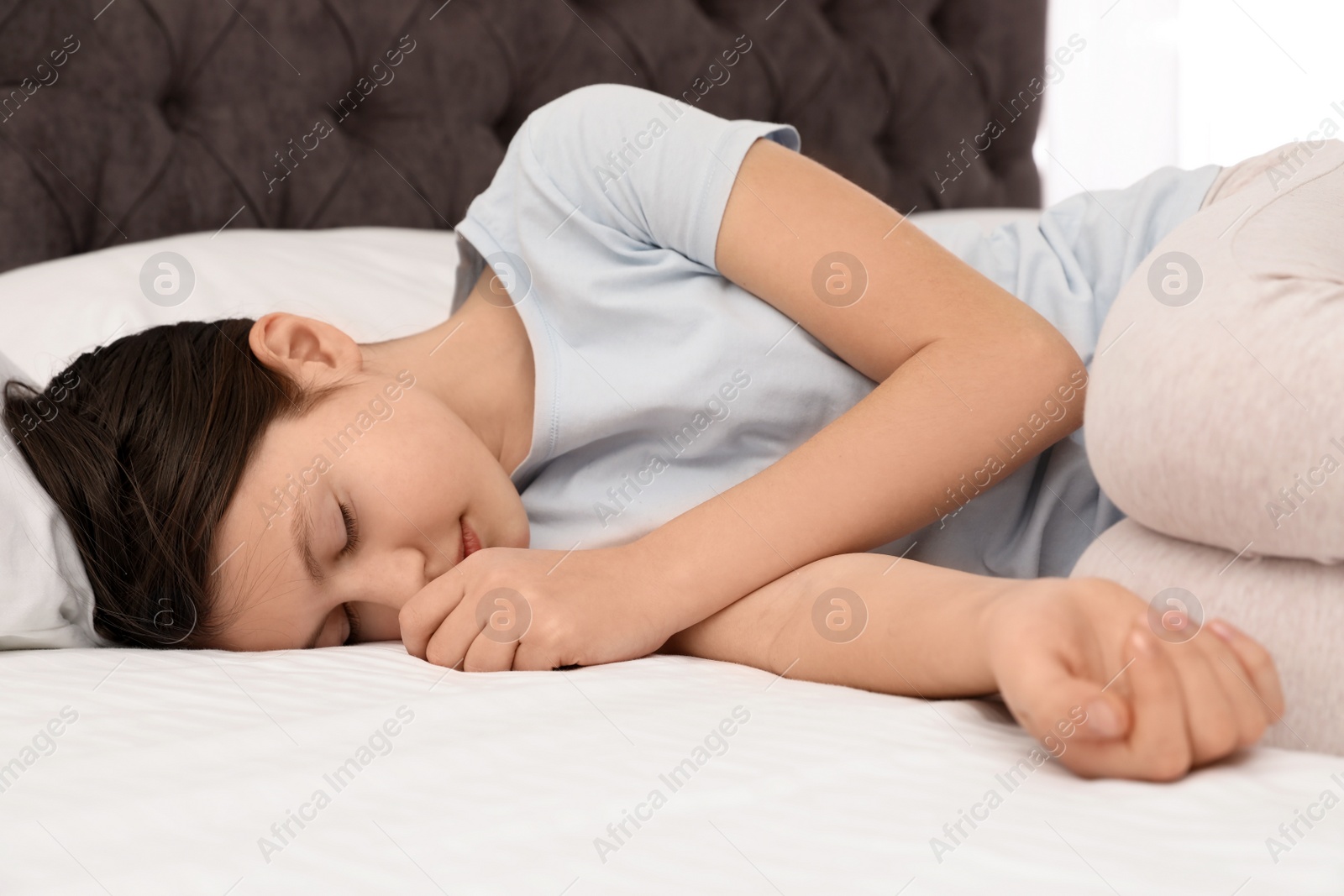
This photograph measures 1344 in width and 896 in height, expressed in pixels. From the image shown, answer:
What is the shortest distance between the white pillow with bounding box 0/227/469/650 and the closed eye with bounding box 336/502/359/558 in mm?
225

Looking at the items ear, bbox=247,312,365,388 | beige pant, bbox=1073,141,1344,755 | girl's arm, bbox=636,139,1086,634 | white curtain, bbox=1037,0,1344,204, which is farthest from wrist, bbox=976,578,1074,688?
white curtain, bbox=1037,0,1344,204

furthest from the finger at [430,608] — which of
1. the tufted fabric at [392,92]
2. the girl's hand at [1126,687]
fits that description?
the tufted fabric at [392,92]

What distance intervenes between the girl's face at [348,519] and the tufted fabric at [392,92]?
666mm

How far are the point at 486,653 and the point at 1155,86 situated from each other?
6.10 ft

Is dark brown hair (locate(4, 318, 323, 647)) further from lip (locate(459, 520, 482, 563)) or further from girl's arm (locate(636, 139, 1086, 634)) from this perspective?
girl's arm (locate(636, 139, 1086, 634))

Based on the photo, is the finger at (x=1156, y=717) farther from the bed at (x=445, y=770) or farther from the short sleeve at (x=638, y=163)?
the short sleeve at (x=638, y=163)

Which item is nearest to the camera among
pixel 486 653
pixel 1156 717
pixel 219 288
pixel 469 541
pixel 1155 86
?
pixel 1156 717

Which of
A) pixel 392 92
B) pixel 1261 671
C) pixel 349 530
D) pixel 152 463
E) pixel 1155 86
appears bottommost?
pixel 1155 86

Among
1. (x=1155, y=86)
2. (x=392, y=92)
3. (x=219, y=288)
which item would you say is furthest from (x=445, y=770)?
(x=1155, y=86)

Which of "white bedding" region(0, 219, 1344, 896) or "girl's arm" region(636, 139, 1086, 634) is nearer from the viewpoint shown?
"white bedding" region(0, 219, 1344, 896)

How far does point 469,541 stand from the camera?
2.77ft

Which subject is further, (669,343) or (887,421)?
(669,343)

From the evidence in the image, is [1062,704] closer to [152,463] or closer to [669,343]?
[669,343]

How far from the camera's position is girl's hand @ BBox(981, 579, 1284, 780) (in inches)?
17.2
